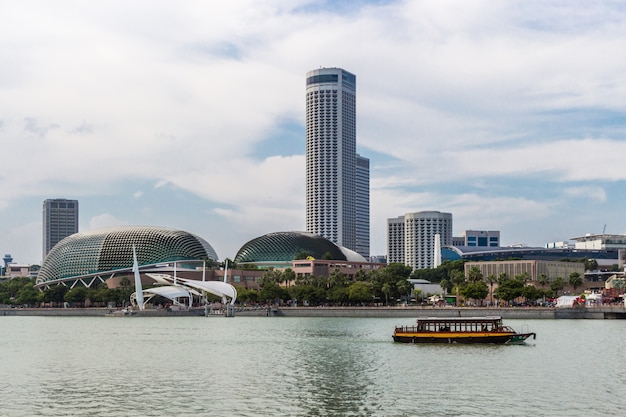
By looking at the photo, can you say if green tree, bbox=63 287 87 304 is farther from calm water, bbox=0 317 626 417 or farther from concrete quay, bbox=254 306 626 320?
calm water, bbox=0 317 626 417

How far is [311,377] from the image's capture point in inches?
2275

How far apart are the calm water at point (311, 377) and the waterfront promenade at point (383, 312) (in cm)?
3804

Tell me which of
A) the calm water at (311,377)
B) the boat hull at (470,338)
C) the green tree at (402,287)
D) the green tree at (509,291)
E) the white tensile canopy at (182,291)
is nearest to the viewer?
the calm water at (311,377)

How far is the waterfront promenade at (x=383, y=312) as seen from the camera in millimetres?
129500

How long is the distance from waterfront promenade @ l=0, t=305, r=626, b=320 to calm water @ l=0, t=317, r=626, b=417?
38.0 m

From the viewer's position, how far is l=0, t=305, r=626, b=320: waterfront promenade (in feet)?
425

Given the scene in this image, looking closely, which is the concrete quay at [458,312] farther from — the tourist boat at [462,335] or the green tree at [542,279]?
the tourist boat at [462,335]

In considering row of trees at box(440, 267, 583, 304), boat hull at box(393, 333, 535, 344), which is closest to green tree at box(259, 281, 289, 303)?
row of trees at box(440, 267, 583, 304)

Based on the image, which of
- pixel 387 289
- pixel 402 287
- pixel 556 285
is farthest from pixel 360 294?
pixel 556 285

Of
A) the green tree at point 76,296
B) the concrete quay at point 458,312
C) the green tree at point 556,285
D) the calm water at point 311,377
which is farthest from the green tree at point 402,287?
the calm water at point 311,377

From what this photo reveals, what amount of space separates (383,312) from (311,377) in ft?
309

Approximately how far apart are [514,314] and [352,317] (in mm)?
27824

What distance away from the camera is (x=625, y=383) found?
53094 mm

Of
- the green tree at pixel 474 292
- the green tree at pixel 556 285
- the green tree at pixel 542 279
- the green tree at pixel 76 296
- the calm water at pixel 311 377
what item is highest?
the green tree at pixel 542 279
